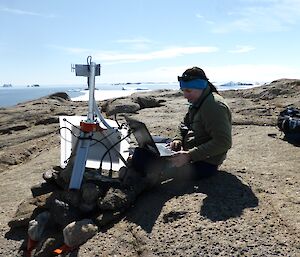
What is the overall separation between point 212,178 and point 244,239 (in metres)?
1.54

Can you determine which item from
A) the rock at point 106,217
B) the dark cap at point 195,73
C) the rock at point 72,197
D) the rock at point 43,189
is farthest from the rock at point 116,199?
the dark cap at point 195,73

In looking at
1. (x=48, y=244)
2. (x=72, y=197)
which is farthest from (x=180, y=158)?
(x=48, y=244)

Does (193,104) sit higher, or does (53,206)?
(193,104)

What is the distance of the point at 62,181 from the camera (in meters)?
6.17

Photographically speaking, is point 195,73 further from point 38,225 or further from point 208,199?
point 38,225

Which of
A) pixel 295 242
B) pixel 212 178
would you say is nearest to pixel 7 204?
pixel 212 178

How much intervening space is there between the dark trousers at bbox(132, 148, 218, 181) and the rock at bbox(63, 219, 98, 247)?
3.52 ft

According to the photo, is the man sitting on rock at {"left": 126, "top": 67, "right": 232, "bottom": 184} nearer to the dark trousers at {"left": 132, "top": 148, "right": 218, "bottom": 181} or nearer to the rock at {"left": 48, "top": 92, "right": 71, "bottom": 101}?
the dark trousers at {"left": 132, "top": 148, "right": 218, "bottom": 181}

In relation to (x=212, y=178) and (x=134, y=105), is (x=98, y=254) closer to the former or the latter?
(x=212, y=178)

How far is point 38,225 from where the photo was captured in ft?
18.1

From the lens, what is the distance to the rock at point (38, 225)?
5422 millimetres

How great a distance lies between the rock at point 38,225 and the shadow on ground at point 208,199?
3.57 feet

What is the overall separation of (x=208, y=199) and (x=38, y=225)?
2197mm

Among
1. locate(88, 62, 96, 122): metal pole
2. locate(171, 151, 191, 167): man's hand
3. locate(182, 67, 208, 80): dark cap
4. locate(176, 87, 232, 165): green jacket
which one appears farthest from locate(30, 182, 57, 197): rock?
locate(182, 67, 208, 80): dark cap
